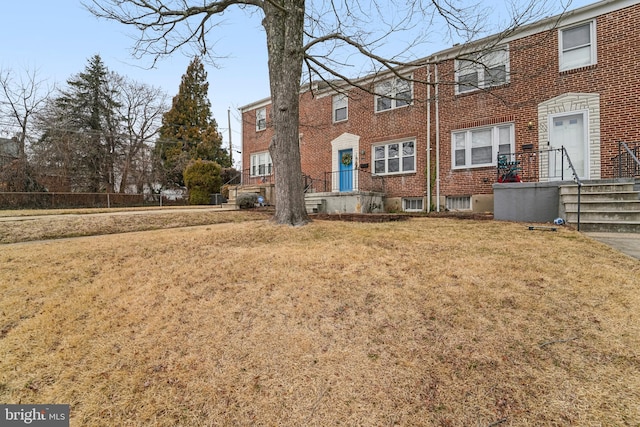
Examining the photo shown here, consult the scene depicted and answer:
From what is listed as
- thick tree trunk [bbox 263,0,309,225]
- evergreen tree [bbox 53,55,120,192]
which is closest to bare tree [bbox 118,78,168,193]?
evergreen tree [bbox 53,55,120,192]

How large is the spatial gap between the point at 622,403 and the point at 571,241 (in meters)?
3.99

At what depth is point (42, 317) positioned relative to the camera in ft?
10.3

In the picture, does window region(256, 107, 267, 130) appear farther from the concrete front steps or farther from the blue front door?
the concrete front steps

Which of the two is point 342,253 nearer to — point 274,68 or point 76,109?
point 274,68

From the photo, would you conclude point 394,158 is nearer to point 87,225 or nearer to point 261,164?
point 261,164

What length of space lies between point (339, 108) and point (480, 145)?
6.76 meters

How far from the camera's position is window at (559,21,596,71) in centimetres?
931

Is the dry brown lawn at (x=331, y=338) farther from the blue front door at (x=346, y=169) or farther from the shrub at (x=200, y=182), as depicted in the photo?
the shrub at (x=200, y=182)

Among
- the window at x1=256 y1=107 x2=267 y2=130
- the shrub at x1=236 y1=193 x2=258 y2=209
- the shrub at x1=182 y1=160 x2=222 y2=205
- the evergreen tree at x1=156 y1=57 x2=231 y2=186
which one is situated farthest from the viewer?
the evergreen tree at x1=156 y1=57 x2=231 y2=186

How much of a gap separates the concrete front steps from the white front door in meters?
2.55

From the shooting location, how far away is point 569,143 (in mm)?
9625

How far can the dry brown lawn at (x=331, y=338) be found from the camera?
6.45 feet

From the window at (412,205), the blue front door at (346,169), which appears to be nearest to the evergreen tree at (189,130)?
the blue front door at (346,169)

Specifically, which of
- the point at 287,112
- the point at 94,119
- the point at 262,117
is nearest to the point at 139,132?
the point at 94,119
